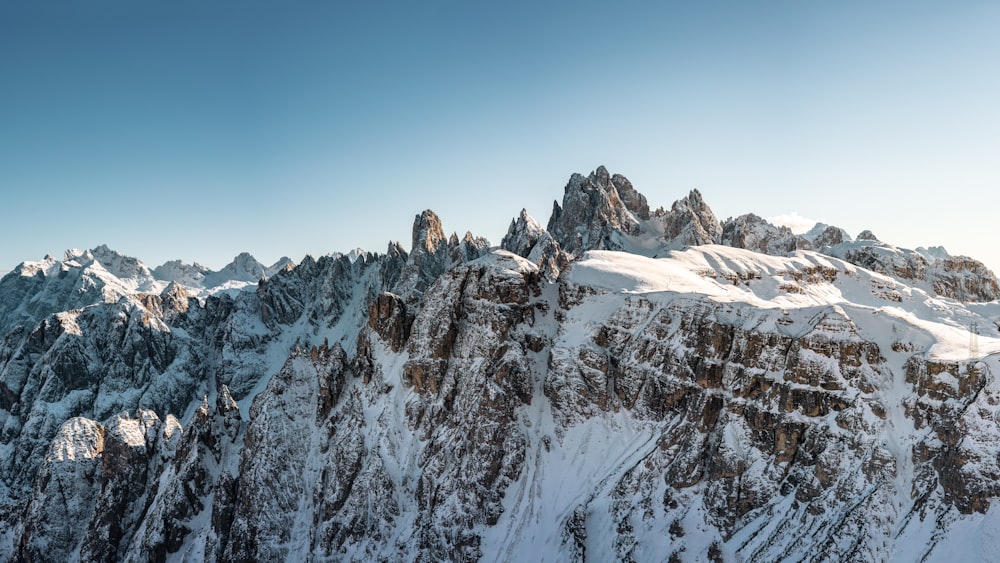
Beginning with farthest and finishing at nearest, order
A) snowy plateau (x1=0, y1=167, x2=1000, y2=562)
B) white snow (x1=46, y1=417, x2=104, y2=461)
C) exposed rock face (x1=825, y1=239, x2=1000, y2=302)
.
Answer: exposed rock face (x1=825, y1=239, x2=1000, y2=302)
white snow (x1=46, y1=417, x2=104, y2=461)
snowy plateau (x1=0, y1=167, x2=1000, y2=562)

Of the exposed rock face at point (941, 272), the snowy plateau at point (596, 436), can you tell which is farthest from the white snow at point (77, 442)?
the exposed rock face at point (941, 272)

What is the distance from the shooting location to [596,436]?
106 meters

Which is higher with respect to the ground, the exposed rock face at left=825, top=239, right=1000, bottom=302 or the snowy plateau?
the exposed rock face at left=825, top=239, right=1000, bottom=302

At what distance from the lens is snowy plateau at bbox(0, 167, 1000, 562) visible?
79.1 m

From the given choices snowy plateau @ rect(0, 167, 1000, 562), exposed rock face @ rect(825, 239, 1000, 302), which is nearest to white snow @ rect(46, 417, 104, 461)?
snowy plateau @ rect(0, 167, 1000, 562)

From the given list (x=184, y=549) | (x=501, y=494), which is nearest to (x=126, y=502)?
(x=184, y=549)

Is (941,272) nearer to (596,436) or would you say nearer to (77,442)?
(596,436)

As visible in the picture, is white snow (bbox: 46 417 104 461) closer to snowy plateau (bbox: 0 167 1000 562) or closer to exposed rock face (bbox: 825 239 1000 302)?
snowy plateau (bbox: 0 167 1000 562)

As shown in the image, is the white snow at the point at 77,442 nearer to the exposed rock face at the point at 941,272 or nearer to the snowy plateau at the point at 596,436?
the snowy plateau at the point at 596,436

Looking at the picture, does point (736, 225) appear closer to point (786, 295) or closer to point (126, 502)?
point (786, 295)

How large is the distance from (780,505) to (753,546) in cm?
745

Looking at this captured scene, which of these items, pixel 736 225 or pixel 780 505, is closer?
pixel 780 505

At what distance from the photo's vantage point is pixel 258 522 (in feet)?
366

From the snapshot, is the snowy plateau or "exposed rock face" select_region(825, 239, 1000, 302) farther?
"exposed rock face" select_region(825, 239, 1000, 302)
